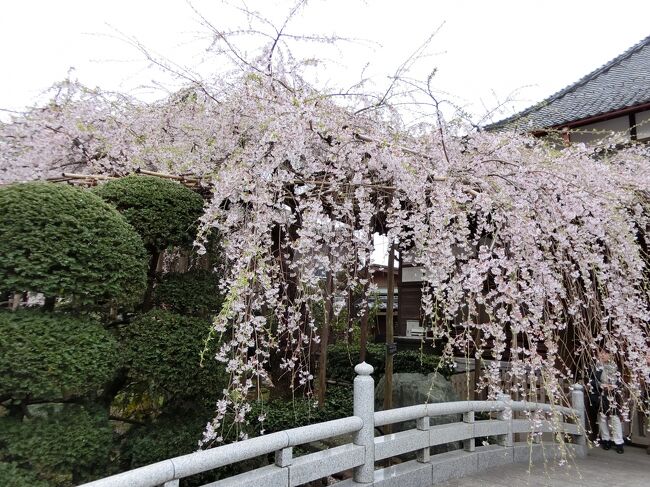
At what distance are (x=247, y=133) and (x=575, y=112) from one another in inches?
304

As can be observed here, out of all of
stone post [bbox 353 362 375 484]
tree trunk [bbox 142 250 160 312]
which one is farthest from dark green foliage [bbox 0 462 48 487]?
stone post [bbox 353 362 375 484]

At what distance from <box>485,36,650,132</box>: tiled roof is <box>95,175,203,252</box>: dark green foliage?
19.6ft

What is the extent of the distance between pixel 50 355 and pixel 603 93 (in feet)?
35.5

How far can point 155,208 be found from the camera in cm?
363

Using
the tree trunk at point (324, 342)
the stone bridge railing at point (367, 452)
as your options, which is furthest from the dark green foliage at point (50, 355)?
the tree trunk at point (324, 342)

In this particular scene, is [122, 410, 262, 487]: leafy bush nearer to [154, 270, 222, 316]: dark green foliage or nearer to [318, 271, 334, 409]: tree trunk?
[154, 270, 222, 316]: dark green foliage

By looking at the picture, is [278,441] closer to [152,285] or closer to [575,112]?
[152,285]

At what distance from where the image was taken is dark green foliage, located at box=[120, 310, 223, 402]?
3.17 m

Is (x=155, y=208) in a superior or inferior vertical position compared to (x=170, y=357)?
superior

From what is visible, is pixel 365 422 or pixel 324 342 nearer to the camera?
pixel 365 422

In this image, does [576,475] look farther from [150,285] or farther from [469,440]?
[150,285]

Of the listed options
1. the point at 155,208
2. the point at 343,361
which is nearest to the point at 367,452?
the point at 155,208

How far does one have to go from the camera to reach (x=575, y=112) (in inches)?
345

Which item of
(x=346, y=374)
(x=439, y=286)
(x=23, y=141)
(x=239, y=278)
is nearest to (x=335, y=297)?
(x=439, y=286)
